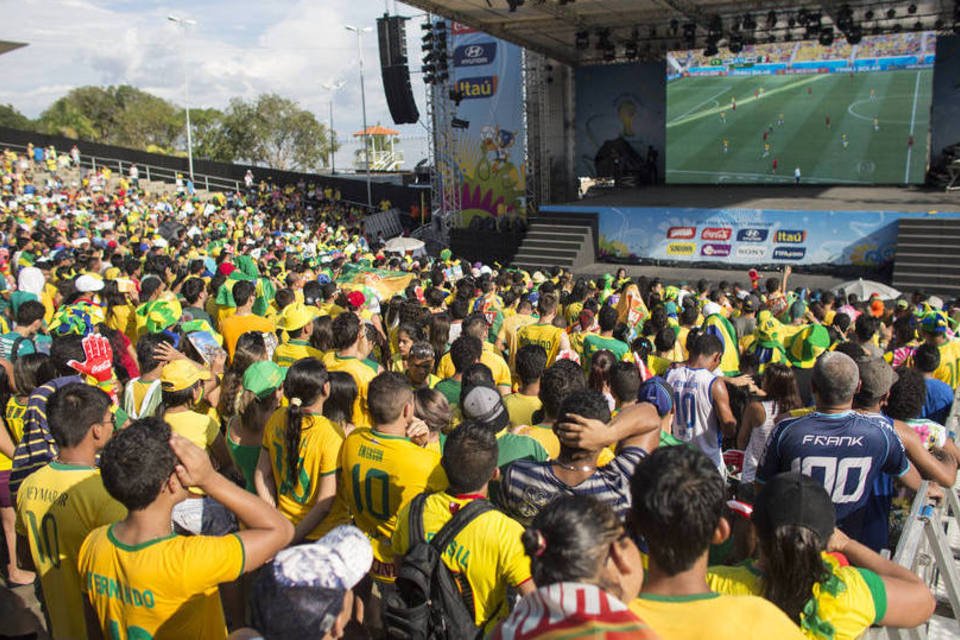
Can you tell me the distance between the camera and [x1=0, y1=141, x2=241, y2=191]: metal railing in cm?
2803

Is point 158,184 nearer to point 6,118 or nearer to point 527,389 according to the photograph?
point 527,389

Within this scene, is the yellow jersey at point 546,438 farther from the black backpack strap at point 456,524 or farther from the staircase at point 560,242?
the staircase at point 560,242

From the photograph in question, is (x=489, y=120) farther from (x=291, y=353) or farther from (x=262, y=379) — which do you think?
(x=262, y=379)

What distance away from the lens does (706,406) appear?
501 cm

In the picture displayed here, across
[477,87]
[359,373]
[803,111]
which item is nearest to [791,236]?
[803,111]

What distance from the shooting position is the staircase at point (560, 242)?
19.4 meters

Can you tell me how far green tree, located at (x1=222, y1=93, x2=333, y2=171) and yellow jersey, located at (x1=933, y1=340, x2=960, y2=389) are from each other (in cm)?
5325

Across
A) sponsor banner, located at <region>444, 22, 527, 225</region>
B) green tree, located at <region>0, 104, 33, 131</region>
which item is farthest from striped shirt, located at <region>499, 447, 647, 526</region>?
green tree, located at <region>0, 104, 33, 131</region>

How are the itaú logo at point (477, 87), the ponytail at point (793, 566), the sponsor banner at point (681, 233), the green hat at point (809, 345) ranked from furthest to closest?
1. the itaú logo at point (477, 87)
2. the sponsor banner at point (681, 233)
3. the green hat at point (809, 345)
4. the ponytail at point (793, 566)

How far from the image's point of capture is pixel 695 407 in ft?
16.5

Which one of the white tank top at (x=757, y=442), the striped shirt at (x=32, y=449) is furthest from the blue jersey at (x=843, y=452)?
Answer: the striped shirt at (x=32, y=449)

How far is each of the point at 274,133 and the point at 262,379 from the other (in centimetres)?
5444

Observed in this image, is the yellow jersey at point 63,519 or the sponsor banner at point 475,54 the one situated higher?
the sponsor banner at point 475,54

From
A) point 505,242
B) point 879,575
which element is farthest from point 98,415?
point 505,242
